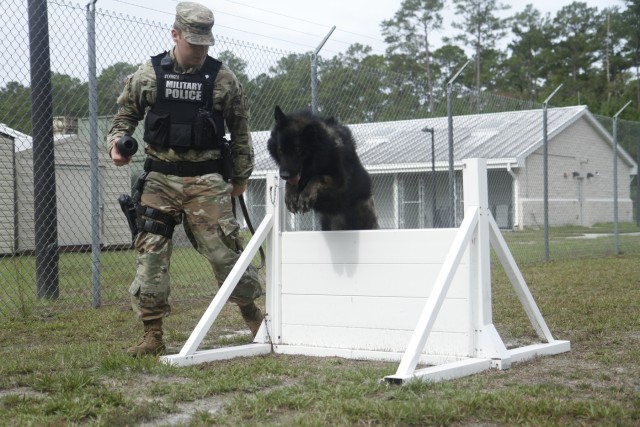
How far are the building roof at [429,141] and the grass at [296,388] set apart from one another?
3238 millimetres

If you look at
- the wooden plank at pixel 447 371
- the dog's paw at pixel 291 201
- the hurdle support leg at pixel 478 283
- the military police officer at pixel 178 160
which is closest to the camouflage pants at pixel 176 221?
the military police officer at pixel 178 160

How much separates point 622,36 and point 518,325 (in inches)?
2196

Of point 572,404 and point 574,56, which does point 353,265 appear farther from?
point 574,56

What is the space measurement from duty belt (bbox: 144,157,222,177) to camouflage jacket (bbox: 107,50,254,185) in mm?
30

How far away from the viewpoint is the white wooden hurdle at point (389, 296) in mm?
4648

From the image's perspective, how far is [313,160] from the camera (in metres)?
5.24

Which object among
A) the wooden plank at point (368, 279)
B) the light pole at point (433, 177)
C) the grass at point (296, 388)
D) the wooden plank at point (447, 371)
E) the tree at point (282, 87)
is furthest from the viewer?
the light pole at point (433, 177)

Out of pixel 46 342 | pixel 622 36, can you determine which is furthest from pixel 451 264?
pixel 622 36

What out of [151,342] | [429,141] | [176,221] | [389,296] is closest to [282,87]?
[176,221]

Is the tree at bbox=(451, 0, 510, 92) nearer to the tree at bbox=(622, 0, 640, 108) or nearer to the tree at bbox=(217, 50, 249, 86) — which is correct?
the tree at bbox=(622, 0, 640, 108)

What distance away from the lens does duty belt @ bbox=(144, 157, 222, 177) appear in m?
5.12

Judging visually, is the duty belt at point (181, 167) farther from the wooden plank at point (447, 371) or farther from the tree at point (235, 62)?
the tree at point (235, 62)

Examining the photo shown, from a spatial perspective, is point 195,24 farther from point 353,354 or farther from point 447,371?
point 447,371

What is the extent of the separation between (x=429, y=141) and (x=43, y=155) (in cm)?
717
